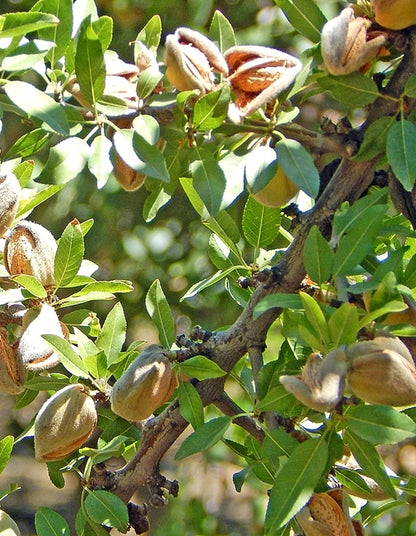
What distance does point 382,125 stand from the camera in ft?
1.74

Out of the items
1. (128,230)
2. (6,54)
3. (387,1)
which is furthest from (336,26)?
(128,230)

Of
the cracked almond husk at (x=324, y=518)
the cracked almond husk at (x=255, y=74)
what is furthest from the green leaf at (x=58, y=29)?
the cracked almond husk at (x=324, y=518)

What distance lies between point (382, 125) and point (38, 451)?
11.5 inches

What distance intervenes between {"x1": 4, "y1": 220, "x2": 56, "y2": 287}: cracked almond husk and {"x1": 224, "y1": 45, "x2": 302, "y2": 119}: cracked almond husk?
0.54 feet

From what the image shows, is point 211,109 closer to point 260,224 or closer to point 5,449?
point 260,224

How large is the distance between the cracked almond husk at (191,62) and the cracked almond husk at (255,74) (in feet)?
0.04

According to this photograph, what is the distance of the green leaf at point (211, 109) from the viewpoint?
0.49m

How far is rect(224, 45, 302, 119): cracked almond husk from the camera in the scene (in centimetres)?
50

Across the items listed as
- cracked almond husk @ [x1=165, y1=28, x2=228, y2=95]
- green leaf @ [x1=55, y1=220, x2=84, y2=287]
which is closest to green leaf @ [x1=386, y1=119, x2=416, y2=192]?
cracked almond husk @ [x1=165, y1=28, x2=228, y2=95]

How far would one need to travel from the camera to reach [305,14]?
55 centimetres

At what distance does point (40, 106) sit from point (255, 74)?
4.9 inches

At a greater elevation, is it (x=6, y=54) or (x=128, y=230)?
(x=6, y=54)

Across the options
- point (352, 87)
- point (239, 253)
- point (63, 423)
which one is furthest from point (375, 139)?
point (63, 423)

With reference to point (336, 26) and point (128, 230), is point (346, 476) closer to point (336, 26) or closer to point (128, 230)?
point (336, 26)
